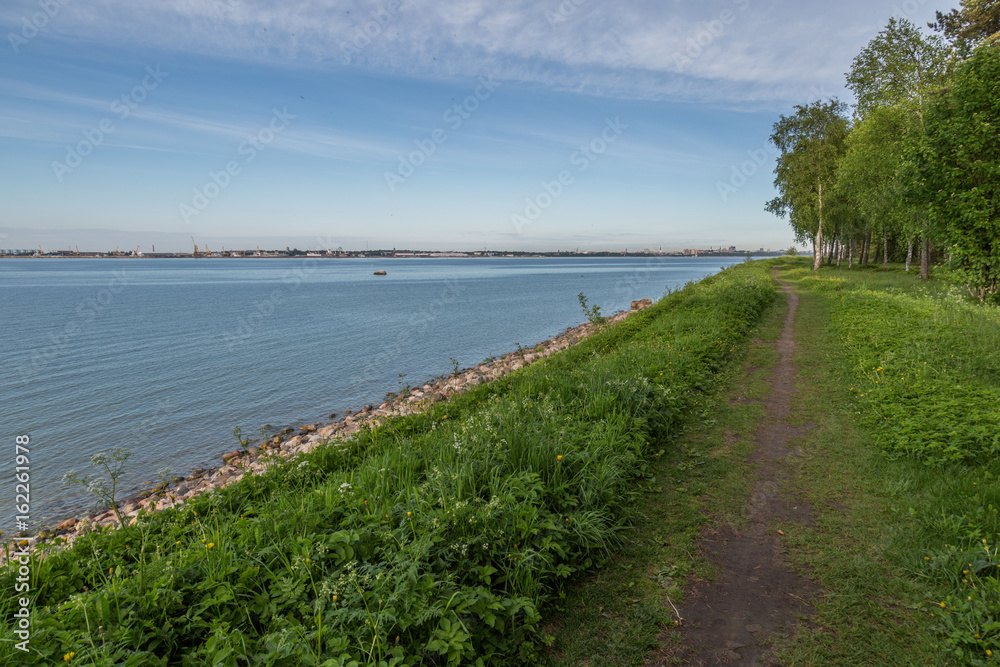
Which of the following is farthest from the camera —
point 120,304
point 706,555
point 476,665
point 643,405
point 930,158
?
point 120,304

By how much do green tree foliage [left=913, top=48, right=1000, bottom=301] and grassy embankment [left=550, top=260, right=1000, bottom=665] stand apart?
567cm

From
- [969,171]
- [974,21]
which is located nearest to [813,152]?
[974,21]

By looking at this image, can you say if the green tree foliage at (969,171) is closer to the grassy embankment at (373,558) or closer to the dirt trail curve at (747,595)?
the dirt trail curve at (747,595)

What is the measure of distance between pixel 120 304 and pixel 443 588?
62336 mm

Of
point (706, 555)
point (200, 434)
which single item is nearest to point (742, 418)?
point (706, 555)

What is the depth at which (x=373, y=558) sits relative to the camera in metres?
4.05

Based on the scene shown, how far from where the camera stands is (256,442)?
13.9 meters

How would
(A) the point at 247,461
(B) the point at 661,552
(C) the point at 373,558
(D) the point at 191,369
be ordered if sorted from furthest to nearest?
(D) the point at 191,369 < (A) the point at 247,461 < (B) the point at 661,552 < (C) the point at 373,558

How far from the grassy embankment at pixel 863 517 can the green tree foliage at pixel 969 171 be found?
5671 mm

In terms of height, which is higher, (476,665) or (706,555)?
(476,665)

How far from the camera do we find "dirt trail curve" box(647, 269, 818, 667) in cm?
375

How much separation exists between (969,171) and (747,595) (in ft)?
58.4

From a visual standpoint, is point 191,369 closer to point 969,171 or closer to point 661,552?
point 661,552

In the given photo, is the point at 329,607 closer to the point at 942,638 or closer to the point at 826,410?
the point at 942,638
